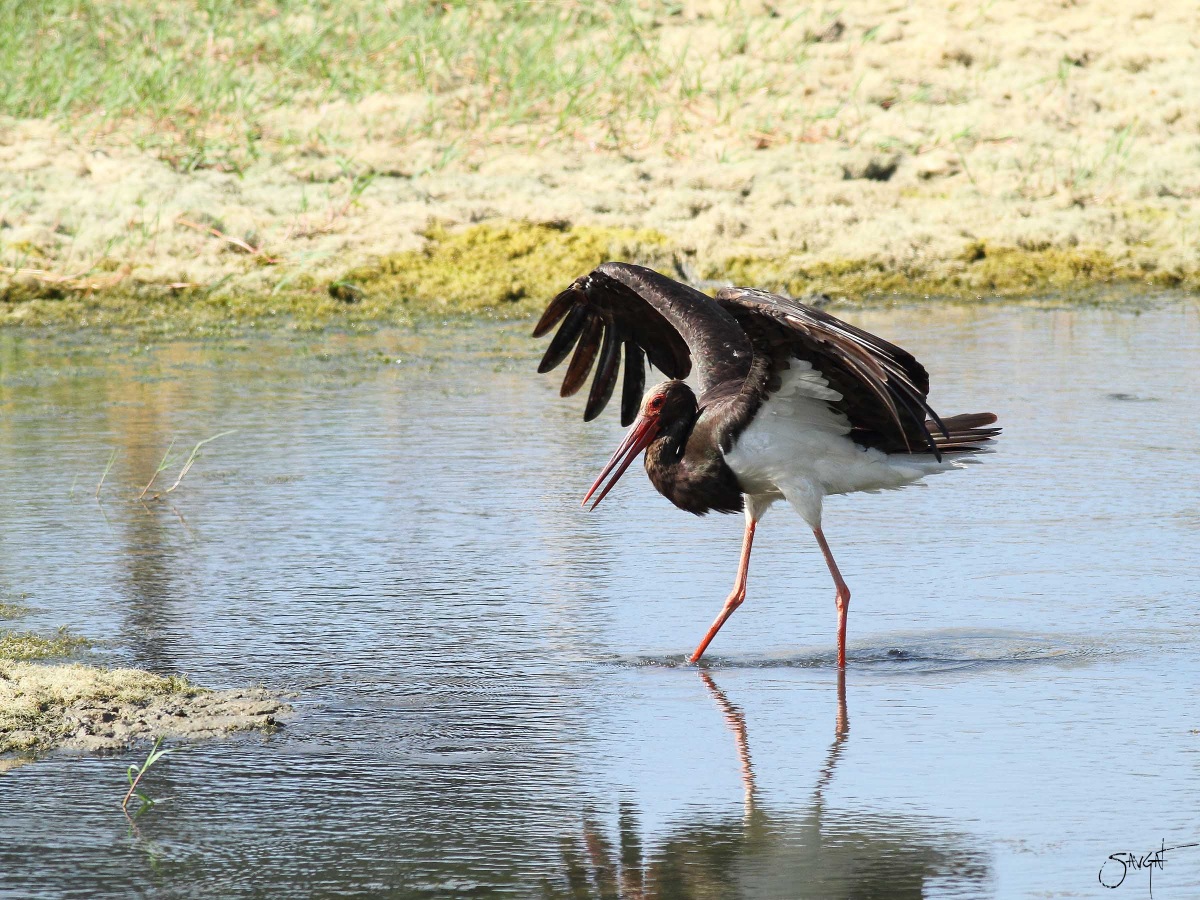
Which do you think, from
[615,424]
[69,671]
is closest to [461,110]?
[615,424]

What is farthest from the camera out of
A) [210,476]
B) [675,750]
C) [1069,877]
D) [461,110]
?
[461,110]

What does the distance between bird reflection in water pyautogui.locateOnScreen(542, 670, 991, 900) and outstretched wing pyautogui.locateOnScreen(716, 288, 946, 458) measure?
1.39m

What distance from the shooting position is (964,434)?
5953 millimetres

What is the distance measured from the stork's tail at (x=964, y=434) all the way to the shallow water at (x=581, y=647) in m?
0.43

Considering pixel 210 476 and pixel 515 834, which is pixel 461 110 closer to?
pixel 210 476

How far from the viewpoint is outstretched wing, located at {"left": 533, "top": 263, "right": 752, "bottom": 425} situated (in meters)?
6.00

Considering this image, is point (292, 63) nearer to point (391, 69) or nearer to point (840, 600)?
point (391, 69)

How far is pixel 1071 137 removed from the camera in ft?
43.0

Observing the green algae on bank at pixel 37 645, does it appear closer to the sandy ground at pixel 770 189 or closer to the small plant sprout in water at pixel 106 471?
the small plant sprout in water at pixel 106 471

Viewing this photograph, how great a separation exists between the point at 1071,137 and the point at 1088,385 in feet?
14.8

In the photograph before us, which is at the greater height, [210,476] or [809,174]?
[809,174]

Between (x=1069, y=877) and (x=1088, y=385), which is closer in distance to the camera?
(x=1069, y=877)

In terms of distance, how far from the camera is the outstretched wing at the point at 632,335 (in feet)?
19.7

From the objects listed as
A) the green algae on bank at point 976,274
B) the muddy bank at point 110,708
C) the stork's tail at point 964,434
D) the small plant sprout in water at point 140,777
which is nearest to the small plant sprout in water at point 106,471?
the muddy bank at point 110,708
